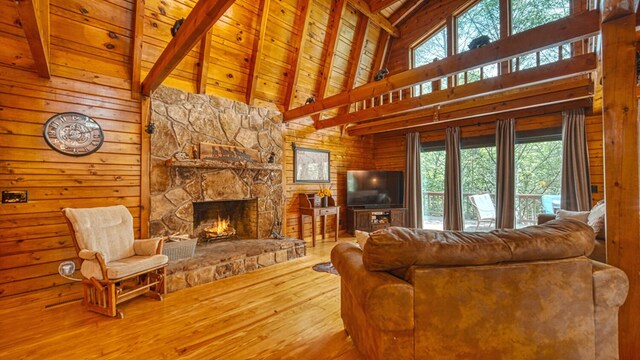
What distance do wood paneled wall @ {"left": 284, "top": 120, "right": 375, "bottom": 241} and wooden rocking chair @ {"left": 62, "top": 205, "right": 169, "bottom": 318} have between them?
2.55 meters

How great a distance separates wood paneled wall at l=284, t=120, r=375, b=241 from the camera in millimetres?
5273

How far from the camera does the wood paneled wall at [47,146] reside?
2.74m

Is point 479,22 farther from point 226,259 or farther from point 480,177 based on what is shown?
point 226,259

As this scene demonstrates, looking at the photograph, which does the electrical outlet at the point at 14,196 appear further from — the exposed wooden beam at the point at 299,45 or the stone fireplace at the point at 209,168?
the exposed wooden beam at the point at 299,45

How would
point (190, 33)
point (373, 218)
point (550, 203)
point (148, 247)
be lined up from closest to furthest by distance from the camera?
1. point (190, 33)
2. point (148, 247)
3. point (550, 203)
4. point (373, 218)

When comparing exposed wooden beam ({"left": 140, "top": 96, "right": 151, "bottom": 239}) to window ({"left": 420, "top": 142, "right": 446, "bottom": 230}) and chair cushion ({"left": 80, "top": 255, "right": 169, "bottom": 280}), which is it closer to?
chair cushion ({"left": 80, "top": 255, "right": 169, "bottom": 280})

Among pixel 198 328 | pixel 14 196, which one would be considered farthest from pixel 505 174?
pixel 14 196

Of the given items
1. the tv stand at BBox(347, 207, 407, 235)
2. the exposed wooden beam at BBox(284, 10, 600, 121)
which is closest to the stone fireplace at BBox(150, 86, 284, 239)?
the tv stand at BBox(347, 207, 407, 235)

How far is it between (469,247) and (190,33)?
267 centimetres

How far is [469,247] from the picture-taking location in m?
1.42

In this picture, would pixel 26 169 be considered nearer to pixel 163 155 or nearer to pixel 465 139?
pixel 163 155

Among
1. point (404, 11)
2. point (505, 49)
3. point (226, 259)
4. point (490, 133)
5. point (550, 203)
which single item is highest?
point (404, 11)

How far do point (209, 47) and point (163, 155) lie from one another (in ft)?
5.21

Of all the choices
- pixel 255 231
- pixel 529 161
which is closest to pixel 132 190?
pixel 255 231
